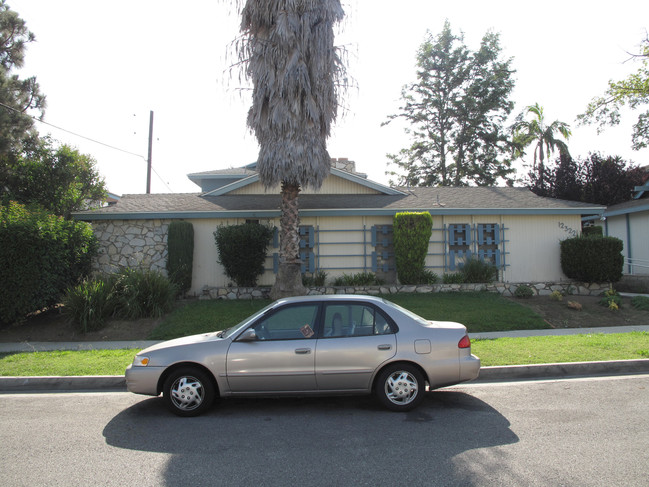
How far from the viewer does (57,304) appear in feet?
40.5

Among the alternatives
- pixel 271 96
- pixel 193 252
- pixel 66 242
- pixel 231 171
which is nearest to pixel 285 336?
pixel 271 96

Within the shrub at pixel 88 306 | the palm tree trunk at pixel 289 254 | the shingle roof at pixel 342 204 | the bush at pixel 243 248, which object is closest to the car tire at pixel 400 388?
the palm tree trunk at pixel 289 254

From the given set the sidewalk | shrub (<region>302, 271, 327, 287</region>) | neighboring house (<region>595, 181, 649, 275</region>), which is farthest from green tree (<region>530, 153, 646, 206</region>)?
the sidewalk

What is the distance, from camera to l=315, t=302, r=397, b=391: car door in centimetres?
553

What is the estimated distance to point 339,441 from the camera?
4668mm

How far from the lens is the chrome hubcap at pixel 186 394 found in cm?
555

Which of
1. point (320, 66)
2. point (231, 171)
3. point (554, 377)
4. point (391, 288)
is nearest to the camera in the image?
point (554, 377)

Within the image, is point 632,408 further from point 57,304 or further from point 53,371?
point 57,304

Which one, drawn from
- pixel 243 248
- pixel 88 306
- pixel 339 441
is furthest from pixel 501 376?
pixel 88 306

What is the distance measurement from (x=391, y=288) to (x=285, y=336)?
28.9ft

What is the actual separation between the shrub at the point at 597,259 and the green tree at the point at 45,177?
A: 689 inches

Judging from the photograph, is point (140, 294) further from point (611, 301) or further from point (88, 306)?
point (611, 301)

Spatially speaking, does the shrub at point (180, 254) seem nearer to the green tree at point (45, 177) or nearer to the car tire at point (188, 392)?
the green tree at point (45, 177)

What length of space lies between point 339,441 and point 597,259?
12.7m
